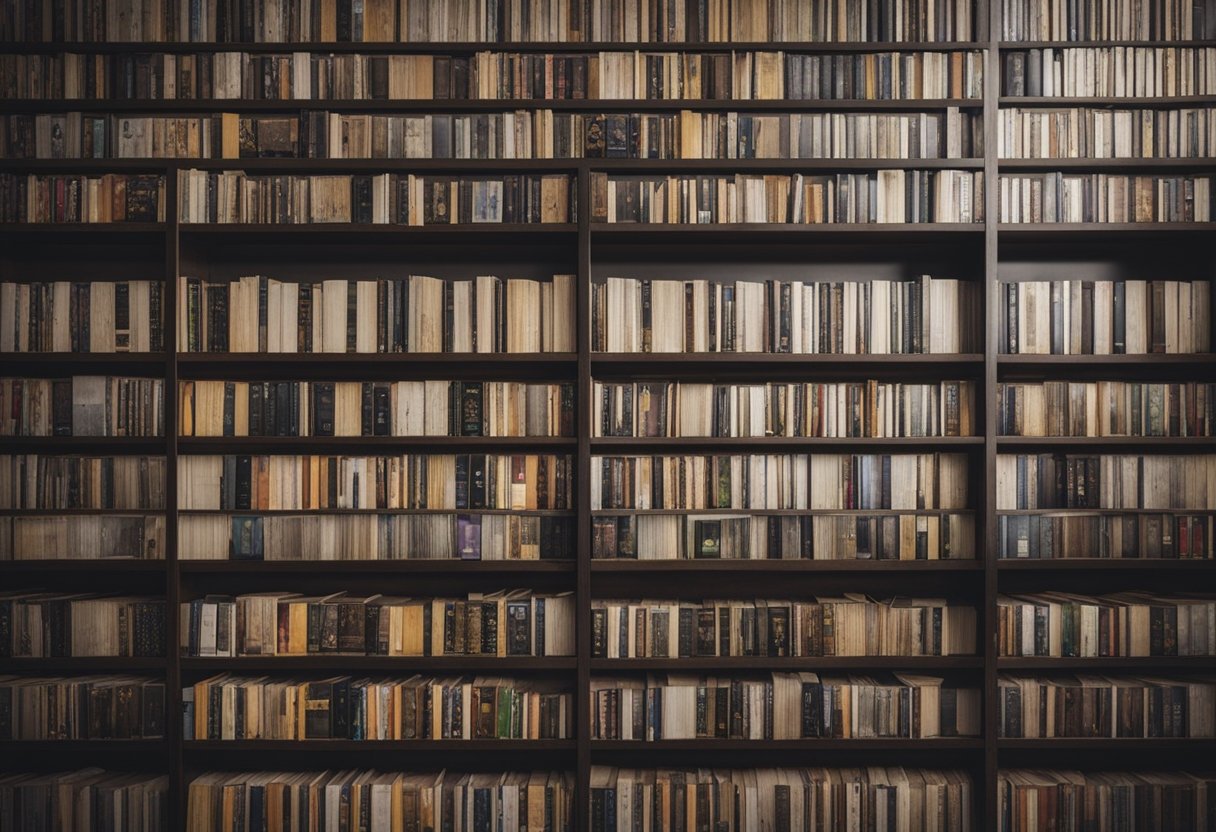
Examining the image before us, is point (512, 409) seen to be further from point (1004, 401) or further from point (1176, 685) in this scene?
point (1176, 685)

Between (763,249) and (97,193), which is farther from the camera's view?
(763,249)

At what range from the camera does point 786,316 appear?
2.33m

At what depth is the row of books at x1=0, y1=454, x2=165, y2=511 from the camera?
7.66 ft

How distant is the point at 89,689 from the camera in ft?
7.61

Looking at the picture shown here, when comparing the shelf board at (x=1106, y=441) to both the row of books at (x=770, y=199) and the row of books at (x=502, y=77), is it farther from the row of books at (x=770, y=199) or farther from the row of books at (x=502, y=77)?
the row of books at (x=502, y=77)

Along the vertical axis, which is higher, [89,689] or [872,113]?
[872,113]

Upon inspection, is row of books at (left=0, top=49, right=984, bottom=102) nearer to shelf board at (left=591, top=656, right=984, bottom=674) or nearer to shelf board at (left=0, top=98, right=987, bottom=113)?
shelf board at (left=0, top=98, right=987, bottom=113)

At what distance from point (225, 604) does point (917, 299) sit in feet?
7.83

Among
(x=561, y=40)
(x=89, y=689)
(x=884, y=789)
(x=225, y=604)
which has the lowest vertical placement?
(x=884, y=789)

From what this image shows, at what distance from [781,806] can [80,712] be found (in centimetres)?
221

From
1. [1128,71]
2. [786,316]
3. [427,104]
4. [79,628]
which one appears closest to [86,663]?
[79,628]

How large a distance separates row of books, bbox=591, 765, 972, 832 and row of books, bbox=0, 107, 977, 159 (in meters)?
1.98

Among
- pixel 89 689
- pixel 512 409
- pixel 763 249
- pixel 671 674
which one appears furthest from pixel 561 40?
pixel 89 689

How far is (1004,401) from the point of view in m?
2.32
